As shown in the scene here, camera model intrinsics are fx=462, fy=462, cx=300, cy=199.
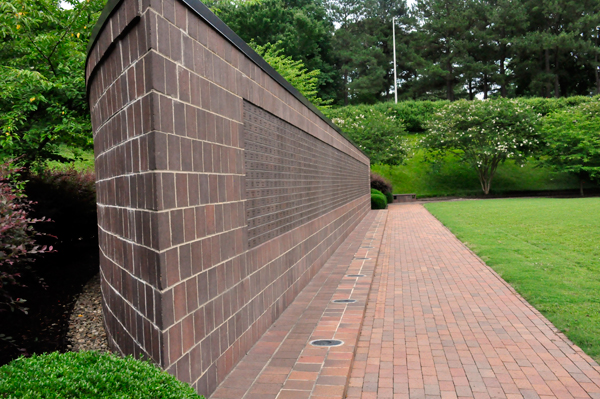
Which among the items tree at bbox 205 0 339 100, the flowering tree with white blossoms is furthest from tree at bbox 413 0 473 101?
the flowering tree with white blossoms

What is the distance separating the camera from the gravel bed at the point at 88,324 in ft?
15.4

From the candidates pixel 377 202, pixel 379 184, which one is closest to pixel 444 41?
pixel 379 184

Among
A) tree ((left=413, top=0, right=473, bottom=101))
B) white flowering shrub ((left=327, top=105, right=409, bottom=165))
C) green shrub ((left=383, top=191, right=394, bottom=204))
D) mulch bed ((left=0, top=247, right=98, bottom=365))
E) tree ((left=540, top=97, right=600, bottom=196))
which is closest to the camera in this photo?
mulch bed ((left=0, top=247, right=98, bottom=365))

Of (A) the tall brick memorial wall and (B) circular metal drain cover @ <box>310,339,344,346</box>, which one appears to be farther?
(B) circular metal drain cover @ <box>310,339,344,346</box>

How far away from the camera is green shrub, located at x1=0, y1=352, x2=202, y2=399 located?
1.76 m

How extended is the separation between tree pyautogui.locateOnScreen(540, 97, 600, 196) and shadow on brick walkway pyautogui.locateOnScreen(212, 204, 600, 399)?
29452 mm

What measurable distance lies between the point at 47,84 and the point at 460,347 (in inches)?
254

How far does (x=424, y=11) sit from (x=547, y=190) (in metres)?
28.4

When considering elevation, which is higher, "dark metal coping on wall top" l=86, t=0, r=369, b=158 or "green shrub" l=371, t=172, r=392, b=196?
"dark metal coping on wall top" l=86, t=0, r=369, b=158

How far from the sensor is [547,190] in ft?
114

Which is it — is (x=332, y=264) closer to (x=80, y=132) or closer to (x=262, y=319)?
(x=262, y=319)

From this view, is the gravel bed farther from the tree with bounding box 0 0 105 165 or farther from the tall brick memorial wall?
the tree with bounding box 0 0 105 165

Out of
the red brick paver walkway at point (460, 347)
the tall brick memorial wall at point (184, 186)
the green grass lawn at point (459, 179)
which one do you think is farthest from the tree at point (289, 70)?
the tall brick memorial wall at point (184, 186)

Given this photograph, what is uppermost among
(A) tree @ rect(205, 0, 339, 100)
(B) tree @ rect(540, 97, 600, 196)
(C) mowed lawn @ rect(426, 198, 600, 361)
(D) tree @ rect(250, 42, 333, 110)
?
(A) tree @ rect(205, 0, 339, 100)
